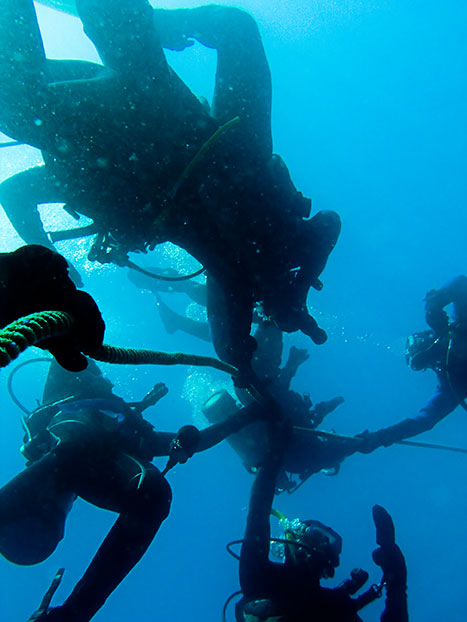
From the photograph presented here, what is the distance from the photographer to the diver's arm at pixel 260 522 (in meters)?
6.64

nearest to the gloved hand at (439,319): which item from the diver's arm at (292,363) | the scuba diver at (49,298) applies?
the diver's arm at (292,363)

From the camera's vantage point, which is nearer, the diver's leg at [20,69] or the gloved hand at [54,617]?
the diver's leg at [20,69]

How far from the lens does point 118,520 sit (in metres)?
4.73

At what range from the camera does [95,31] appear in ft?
13.6

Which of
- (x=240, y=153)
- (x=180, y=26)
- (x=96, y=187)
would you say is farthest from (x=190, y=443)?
(x=180, y=26)

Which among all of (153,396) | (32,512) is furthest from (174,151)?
(32,512)

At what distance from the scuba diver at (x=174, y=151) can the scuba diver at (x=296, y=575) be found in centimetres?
294

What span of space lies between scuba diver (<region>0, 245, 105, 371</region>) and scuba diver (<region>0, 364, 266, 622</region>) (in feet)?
12.9

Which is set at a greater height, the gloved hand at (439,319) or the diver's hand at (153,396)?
the gloved hand at (439,319)

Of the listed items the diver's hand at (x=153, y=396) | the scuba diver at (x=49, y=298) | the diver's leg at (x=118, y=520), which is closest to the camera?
the scuba diver at (x=49, y=298)

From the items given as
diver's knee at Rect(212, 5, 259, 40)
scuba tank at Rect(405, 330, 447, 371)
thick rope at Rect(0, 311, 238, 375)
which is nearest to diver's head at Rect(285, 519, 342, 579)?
scuba tank at Rect(405, 330, 447, 371)

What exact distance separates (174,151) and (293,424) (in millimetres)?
7152

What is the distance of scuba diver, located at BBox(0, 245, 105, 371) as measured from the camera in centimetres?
117

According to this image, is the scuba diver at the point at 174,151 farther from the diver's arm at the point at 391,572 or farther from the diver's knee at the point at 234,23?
the diver's arm at the point at 391,572
